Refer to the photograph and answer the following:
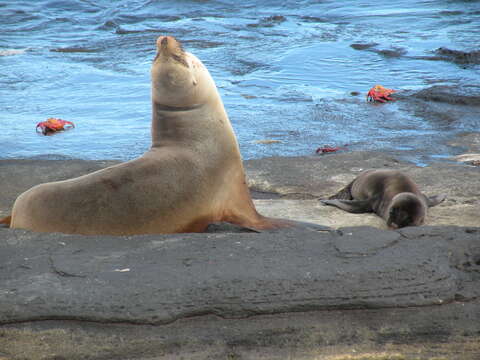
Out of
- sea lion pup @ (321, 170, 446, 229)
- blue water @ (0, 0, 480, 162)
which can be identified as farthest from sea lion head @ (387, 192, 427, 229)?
blue water @ (0, 0, 480, 162)

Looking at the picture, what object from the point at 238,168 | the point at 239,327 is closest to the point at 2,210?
the point at 238,168

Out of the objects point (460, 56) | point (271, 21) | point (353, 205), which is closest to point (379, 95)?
point (460, 56)

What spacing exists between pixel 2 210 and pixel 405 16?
15695 mm

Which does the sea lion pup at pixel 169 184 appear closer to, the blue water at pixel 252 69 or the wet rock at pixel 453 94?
the blue water at pixel 252 69

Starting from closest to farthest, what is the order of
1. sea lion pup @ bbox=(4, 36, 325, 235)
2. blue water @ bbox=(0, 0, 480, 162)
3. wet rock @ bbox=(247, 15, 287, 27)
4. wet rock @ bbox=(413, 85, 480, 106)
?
sea lion pup @ bbox=(4, 36, 325, 235), blue water @ bbox=(0, 0, 480, 162), wet rock @ bbox=(413, 85, 480, 106), wet rock @ bbox=(247, 15, 287, 27)

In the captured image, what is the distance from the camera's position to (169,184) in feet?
13.9

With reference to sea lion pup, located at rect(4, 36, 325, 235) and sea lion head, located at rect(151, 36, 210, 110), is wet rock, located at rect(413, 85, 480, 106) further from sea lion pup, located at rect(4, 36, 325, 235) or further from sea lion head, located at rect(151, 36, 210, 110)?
sea lion head, located at rect(151, 36, 210, 110)

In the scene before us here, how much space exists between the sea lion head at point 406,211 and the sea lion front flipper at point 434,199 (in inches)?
12.1

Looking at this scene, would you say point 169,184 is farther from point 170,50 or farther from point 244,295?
point 244,295

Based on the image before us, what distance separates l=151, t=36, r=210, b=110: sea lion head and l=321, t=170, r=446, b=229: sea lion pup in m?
1.38

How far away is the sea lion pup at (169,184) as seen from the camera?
13.4ft

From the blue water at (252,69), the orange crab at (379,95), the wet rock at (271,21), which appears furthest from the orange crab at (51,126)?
the wet rock at (271,21)

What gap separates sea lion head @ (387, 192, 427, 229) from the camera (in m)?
4.75

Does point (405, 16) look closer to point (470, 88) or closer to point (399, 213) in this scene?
point (470, 88)
